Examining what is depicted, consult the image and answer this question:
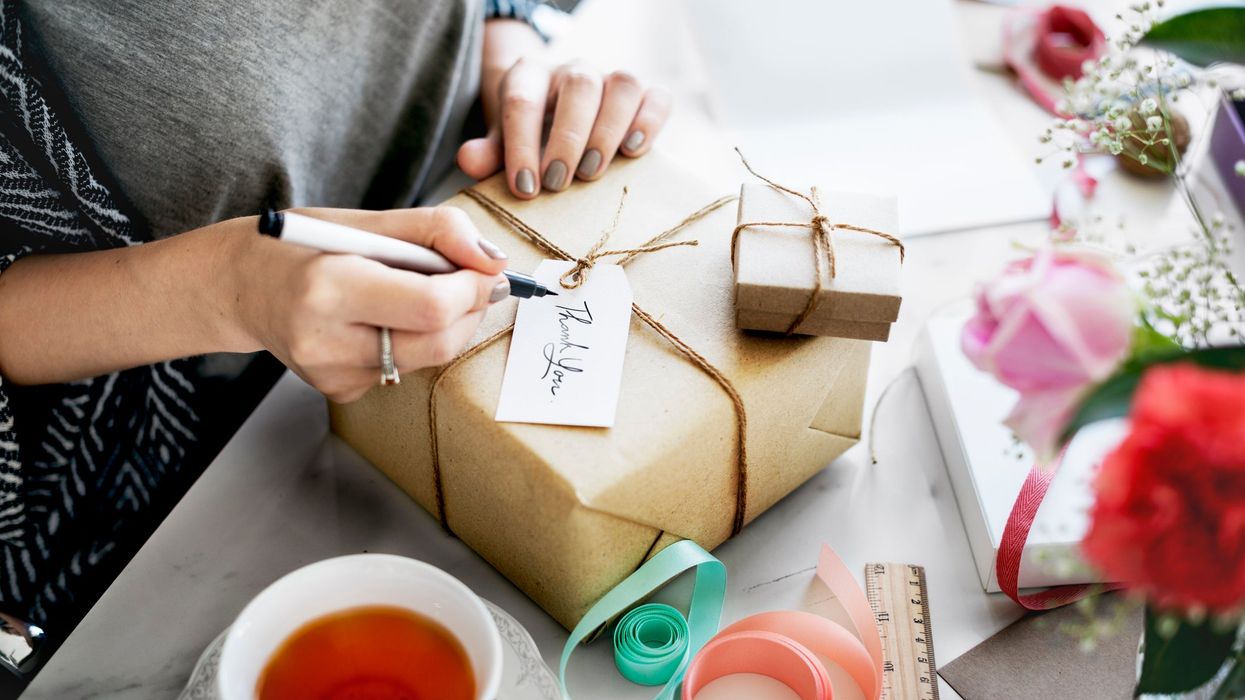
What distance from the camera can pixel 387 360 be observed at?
681 millimetres

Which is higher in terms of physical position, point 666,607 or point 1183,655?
point 1183,655

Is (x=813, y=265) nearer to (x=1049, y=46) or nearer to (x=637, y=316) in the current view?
(x=637, y=316)

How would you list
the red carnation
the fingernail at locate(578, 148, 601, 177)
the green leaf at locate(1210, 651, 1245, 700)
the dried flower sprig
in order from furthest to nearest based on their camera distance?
the fingernail at locate(578, 148, 601, 177) < the dried flower sprig < the green leaf at locate(1210, 651, 1245, 700) < the red carnation

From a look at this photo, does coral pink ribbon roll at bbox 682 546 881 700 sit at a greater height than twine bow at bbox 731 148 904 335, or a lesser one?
lesser

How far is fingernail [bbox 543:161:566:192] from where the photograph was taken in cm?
89

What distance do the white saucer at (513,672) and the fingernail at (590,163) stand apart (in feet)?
1.32

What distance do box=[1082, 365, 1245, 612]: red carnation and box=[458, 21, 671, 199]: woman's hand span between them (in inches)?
23.5

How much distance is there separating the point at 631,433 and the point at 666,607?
15 centimetres

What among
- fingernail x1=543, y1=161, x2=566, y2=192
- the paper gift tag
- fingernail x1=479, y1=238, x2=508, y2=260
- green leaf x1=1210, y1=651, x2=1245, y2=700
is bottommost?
the paper gift tag

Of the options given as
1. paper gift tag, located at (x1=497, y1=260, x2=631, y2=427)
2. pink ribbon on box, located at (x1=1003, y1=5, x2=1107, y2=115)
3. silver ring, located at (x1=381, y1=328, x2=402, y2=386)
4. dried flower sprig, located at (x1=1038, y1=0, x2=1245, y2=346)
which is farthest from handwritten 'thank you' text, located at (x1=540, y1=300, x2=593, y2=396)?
pink ribbon on box, located at (x1=1003, y1=5, x2=1107, y2=115)

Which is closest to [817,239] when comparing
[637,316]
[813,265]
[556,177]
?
[813,265]

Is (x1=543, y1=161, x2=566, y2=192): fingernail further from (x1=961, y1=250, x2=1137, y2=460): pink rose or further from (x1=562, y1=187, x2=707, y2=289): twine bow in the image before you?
(x1=961, y1=250, x2=1137, y2=460): pink rose

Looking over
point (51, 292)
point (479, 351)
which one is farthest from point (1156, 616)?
point (51, 292)

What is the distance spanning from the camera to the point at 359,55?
0.97 metres
